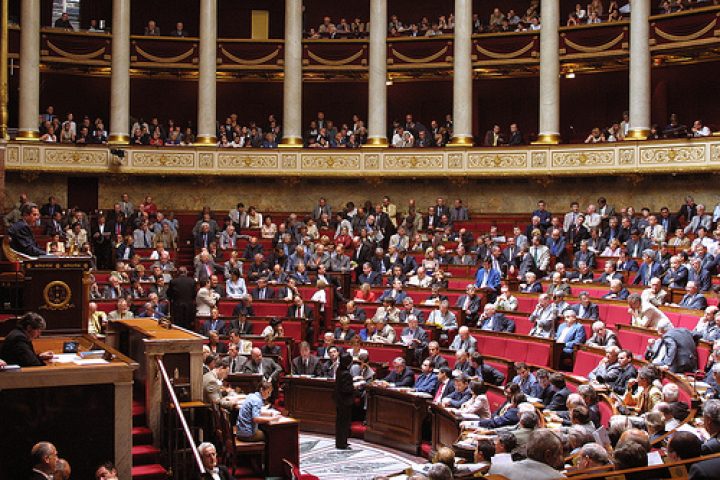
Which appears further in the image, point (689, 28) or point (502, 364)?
point (689, 28)

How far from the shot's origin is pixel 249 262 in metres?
18.4

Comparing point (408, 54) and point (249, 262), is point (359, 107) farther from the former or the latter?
point (249, 262)

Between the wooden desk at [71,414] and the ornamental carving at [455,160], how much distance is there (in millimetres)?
15466

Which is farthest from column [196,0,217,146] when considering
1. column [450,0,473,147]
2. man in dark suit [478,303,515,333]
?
man in dark suit [478,303,515,333]

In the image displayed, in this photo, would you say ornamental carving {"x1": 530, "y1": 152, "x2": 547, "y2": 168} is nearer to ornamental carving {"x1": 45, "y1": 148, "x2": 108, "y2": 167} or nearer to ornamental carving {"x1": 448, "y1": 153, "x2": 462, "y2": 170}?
ornamental carving {"x1": 448, "y1": 153, "x2": 462, "y2": 170}

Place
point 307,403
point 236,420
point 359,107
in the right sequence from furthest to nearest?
point 359,107 → point 307,403 → point 236,420

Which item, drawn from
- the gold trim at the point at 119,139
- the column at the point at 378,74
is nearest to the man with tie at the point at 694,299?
the column at the point at 378,74

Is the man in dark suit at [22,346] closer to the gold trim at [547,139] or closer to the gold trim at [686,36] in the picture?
the gold trim at [547,139]

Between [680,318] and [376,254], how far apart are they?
22.9 ft

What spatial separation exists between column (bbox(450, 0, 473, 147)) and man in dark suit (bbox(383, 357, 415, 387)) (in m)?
10.8

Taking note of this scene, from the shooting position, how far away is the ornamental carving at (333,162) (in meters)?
22.7

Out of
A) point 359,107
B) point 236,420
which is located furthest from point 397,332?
point 359,107

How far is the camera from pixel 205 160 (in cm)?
2281

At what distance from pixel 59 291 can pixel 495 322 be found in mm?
7060
